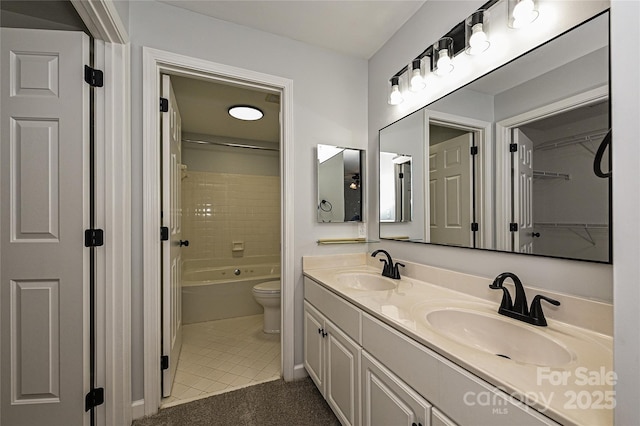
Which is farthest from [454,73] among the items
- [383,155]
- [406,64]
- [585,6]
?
[383,155]

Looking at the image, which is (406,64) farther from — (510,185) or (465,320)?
(465,320)

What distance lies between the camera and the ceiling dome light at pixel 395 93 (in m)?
1.85

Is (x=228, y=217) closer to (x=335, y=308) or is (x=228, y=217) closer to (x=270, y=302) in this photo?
(x=270, y=302)

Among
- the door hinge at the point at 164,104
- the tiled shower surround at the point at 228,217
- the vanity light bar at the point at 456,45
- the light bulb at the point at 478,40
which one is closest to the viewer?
the vanity light bar at the point at 456,45

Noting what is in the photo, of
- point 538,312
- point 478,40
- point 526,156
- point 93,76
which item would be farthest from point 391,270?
point 93,76

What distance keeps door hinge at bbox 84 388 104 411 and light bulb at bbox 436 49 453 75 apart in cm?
252

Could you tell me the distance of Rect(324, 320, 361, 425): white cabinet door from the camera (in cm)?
129

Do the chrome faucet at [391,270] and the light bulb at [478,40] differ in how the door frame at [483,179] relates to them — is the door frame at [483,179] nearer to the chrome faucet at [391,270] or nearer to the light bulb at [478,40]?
the light bulb at [478,40]

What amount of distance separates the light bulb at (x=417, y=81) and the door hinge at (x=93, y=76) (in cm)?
176

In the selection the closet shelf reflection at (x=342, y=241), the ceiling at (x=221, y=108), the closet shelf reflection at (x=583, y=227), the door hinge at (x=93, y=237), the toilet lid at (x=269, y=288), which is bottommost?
the toilet lid at (x=269, y=288)

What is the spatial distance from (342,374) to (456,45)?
6.03 ft

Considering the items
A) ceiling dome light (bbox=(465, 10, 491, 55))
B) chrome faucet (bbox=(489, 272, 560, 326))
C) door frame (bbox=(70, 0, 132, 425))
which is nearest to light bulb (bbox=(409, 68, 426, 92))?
ceiling dome light (bbox=(465, 10, 491, 55))

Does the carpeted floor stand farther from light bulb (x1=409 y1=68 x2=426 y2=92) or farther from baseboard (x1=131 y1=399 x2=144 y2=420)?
light bulb (x1=409 y1=68 x2=426 y2=92)

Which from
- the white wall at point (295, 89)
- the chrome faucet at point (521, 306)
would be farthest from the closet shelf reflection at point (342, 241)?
the chrome faucet at point (521, 306)
